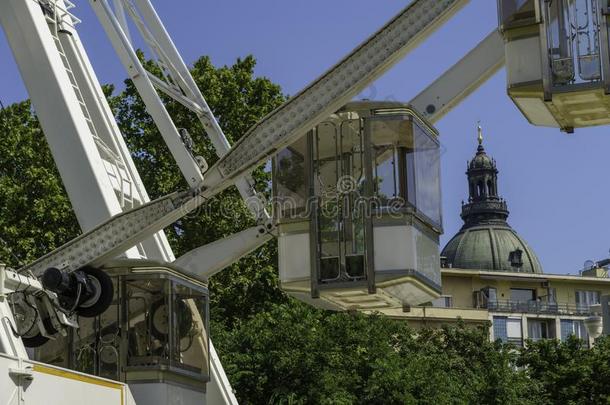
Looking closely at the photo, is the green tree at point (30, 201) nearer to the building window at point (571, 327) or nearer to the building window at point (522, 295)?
the building window at point (571, 327)

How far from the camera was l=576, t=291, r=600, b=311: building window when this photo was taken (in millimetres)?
122062

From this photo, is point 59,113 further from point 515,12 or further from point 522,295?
point 522,295

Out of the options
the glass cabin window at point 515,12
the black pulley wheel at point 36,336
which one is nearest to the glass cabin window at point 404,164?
the glass cabin window at point 515,12

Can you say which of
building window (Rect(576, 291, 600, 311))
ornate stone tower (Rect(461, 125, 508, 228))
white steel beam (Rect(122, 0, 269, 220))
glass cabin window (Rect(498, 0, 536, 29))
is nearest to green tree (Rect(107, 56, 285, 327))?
white steel beam (Rect(122, 0, 269, 220))

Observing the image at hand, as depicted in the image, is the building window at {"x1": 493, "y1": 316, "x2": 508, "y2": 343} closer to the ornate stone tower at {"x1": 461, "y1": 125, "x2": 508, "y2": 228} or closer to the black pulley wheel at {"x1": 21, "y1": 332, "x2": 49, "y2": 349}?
the ornate stone tower at {"x1": 461, "y1": 125, "x2": 508, "y2": 228}

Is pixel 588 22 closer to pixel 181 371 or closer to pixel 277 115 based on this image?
pixel 277 115

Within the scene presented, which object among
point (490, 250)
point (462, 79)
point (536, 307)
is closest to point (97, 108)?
point (462, 79)

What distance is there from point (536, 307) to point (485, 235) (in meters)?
36.8

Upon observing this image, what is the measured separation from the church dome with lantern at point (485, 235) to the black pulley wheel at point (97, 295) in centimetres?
12430

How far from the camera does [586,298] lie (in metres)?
123

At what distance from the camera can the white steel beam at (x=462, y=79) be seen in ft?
58.6

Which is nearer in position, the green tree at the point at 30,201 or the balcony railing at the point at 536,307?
the green tree at the point at 30,201

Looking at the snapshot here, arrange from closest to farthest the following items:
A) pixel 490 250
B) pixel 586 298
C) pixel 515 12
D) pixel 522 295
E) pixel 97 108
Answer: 1. pixel 515 12
2. pixel 97 108
3. pixel 522 295
4. pixel 586 298
5. pixel 490 250

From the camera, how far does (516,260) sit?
14588 centimetres
